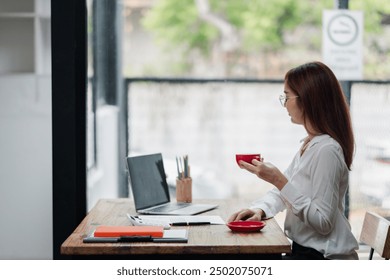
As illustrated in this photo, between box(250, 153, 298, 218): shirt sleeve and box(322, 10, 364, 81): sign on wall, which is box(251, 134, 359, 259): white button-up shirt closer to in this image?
box(250, 153, 298, 218): shirt sleeve

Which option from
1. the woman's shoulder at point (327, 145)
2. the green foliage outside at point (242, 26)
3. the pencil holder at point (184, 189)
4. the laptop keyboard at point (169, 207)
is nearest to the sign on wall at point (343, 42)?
the pencil holder at point (184, 189)

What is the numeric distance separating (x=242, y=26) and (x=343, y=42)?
4.73 m

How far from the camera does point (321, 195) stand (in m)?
2.41

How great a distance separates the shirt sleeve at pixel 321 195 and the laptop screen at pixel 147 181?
2.03 ft

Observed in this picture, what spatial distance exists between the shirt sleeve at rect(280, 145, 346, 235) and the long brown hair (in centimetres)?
8

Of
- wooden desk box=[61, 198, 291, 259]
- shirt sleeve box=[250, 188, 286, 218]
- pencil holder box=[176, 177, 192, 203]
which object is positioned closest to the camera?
wooden desk box=[61, 198, 291, 259]

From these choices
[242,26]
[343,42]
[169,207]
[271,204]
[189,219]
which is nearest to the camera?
[189,219]

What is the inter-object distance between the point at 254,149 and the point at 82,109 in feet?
5.84

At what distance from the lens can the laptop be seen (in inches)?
110

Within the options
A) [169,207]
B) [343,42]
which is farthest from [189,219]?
[343,42]

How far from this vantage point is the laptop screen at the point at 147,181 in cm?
282

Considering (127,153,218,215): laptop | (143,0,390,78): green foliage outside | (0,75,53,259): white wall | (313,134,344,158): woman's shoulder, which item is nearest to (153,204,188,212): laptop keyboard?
(127,153,218,215): laptop

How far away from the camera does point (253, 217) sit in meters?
2.62

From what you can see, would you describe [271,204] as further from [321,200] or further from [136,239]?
[136,239]
